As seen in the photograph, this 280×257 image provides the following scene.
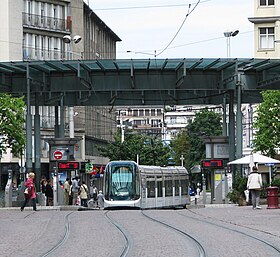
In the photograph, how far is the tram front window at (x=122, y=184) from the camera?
45344 millimetres

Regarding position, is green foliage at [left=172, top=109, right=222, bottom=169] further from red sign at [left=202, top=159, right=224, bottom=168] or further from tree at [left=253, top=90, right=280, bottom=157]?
red sign at [left=202, top=159, right=224, bottom=168]

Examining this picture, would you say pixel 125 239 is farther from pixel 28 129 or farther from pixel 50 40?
pixel 50 40

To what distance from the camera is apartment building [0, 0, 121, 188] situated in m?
80.9

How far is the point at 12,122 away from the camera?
192 feet

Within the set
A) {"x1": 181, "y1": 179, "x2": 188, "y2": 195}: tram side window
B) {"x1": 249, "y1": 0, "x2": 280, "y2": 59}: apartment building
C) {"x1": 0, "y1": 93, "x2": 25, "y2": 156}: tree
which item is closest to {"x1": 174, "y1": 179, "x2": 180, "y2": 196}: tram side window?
{"x1": 181, "y1": 179, "x2": 188, "y2": 195}: tram side window

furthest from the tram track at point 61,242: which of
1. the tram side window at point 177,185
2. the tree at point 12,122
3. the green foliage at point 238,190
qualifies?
the tree at point 12,122

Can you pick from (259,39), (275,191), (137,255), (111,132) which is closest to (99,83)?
(275,191)

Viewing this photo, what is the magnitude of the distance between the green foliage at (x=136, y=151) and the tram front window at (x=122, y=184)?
4514 cm

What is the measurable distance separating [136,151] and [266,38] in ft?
57.8

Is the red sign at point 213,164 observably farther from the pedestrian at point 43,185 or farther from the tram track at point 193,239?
the tram track at point 193,239

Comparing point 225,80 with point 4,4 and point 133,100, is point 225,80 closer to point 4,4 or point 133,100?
point 133,100

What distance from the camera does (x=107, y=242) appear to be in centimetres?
2044

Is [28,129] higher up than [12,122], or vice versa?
[12,122]

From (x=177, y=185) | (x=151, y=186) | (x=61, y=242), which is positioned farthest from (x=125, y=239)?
(x=177, y=185)
